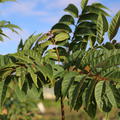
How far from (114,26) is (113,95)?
0.50 meters

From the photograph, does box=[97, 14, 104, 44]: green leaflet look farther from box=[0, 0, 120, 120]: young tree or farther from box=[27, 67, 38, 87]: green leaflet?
box=[27, 67, 38, 87]: green leaflet

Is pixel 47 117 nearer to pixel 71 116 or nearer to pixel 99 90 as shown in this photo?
pixel 71 116

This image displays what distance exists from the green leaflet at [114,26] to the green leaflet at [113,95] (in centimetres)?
43

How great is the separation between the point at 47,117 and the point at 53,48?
1140 cm

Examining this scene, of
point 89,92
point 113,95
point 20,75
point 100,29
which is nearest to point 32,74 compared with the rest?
point 20,75

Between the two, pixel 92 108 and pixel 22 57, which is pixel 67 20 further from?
pixel 92 108

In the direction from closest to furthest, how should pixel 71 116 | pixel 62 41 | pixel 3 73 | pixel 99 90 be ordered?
pixel 99 90 < pixel 3 73 < pixel 62 41 < pixel 71 116

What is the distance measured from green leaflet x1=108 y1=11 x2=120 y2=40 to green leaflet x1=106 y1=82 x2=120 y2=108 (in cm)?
43

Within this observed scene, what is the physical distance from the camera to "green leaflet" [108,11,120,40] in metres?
2.07

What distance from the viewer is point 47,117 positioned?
13500 millimetres

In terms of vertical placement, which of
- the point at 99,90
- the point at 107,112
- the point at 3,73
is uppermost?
the point at 3,73

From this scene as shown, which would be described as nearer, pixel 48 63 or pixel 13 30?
pixel 48 63

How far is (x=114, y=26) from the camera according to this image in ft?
6.84

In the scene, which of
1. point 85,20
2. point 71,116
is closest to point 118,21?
point 85,20
